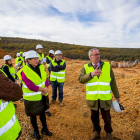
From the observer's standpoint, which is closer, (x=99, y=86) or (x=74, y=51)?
(x=99, y=86)

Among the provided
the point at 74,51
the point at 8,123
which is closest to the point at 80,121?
the point at 8,123

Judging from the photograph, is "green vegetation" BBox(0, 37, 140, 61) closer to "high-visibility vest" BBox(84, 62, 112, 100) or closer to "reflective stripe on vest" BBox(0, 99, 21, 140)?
"high-visibility vest" BBox(84, 62, 112, 100)

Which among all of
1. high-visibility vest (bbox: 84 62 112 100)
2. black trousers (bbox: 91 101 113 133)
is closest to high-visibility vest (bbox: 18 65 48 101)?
high-visibility vest (bbox: 84 62 112 100)

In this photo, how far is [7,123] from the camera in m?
1.50

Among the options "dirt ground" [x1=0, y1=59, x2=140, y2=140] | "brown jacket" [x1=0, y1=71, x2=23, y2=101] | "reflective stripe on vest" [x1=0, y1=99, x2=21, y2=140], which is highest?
"brown jacket" [x1=0, y1=71, x2=23, y2=101]

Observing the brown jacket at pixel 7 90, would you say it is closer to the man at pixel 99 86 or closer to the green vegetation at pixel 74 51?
the man at pixel 99 86

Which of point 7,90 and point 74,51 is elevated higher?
point 74,51

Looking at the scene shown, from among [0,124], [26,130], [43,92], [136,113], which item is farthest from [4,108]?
[136,113]

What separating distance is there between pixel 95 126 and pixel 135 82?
364cm

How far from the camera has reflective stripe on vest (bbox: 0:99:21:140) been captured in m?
1.46

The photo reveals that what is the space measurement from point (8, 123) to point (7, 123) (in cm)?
2

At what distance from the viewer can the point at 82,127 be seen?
10.9 feet

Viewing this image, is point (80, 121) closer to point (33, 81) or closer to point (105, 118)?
point (105, 118)

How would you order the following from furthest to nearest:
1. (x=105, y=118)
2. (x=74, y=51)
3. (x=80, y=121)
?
(x=74, y=51)
(x=80, y=121)
(x=105, y=118)
